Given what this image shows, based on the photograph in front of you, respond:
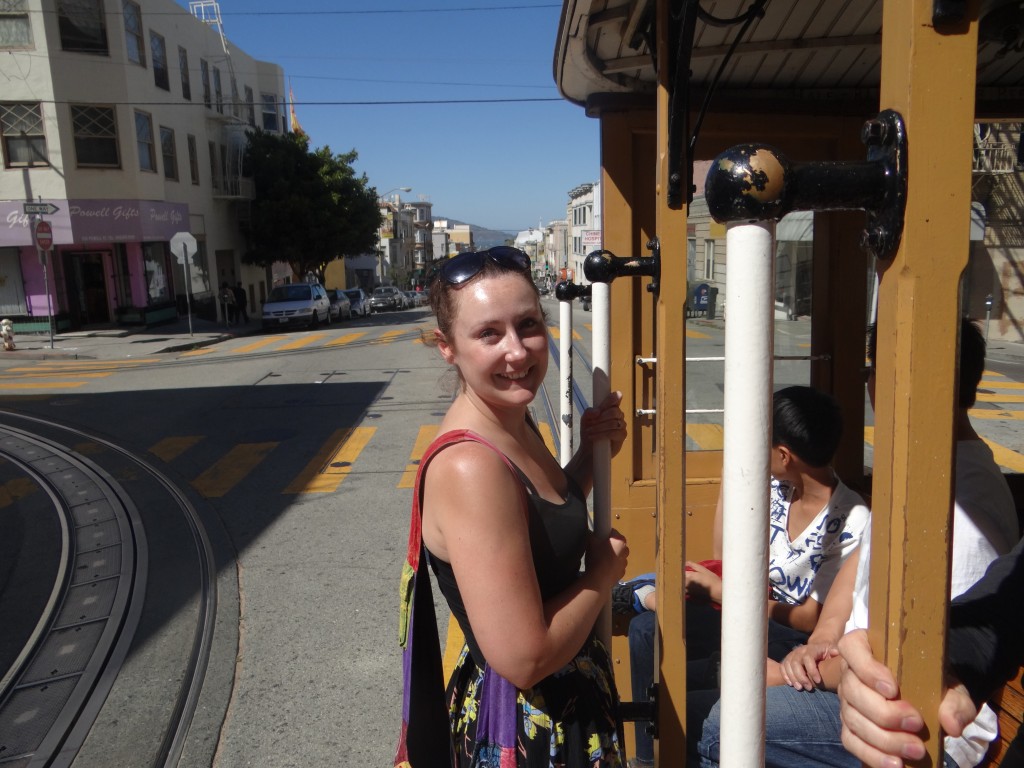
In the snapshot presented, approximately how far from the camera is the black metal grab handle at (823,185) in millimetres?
836

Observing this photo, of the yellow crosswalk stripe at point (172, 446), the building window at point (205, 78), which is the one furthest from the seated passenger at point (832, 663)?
the building window at point (205, 78)

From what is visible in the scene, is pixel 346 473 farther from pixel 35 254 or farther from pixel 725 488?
pixel 35 254

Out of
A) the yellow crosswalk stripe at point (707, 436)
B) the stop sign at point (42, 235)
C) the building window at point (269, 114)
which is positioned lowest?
the yellow crosswalk stripe at point (707, 436)

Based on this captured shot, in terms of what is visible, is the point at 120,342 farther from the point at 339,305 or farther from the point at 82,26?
the point at 339,305

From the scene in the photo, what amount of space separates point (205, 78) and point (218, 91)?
4.10ft

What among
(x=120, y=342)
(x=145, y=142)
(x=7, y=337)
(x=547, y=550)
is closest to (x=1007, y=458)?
(x=547, y=550)

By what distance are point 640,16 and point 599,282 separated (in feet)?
3.43

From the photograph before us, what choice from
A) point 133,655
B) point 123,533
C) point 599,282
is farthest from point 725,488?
point 123,533

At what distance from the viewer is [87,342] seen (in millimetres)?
20594

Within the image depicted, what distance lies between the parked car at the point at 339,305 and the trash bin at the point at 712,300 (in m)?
27.5

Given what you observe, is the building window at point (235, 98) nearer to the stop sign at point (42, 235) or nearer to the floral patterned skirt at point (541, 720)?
the stop sign at point (42, 235)

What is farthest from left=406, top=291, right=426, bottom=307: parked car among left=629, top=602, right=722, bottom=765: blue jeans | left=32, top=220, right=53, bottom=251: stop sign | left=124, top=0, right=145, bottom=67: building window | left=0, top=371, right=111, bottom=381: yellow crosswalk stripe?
left=629, top=602, right=722, bottom=765: blue jeans

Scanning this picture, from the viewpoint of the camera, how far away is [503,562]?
4.76 feet

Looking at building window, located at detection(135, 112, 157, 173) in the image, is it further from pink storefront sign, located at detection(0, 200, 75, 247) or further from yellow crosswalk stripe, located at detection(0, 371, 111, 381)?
yellow crosswalk stripe, located at detection(0, 371, 111, 381)
